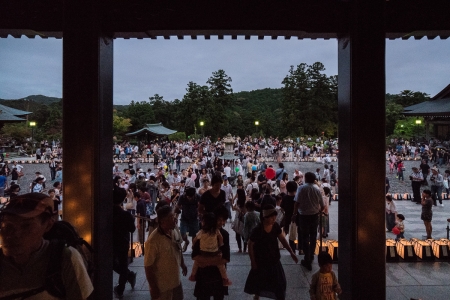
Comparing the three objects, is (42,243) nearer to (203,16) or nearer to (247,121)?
(203,16)

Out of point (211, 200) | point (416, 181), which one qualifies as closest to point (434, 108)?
point (416, 181)

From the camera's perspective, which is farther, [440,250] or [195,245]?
[440,250]

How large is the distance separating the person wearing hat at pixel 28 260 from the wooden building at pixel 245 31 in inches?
75.8

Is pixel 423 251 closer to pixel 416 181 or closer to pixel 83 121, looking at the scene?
pixel 83 121

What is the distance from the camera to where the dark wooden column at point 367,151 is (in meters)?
3.85

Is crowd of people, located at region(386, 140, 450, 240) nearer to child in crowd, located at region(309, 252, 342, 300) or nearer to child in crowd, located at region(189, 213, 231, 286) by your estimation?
child in crowd, located at region(309, 252, 342, 300)

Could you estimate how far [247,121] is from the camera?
162 ft

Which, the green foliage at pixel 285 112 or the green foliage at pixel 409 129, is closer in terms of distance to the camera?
the green foliage at pixel 409 129

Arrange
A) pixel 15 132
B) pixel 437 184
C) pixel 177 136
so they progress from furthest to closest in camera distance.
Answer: pixel 177 136, pixel 15 132, pixel 437 184

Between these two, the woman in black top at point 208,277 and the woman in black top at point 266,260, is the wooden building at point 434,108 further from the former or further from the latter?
the woman in black top at point 208,277

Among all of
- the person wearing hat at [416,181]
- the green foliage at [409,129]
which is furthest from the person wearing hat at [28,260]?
the green foliage at [409,129]

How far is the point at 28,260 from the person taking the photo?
188 centimetres

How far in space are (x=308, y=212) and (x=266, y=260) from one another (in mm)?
1775

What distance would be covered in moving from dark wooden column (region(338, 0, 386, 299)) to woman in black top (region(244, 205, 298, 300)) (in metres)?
0.89
